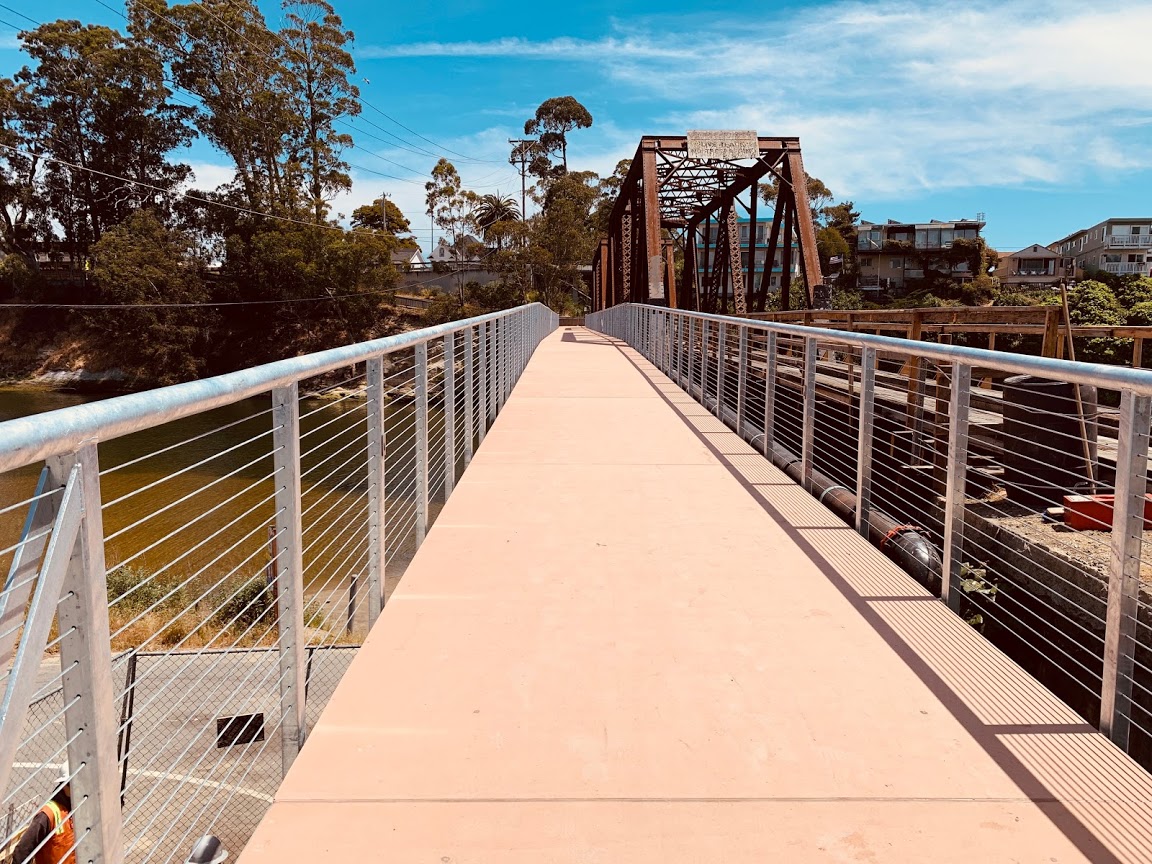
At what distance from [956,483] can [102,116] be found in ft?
198

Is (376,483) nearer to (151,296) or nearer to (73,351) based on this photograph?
(151,296)

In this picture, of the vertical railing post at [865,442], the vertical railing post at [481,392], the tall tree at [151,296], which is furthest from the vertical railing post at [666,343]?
the tall tree at [151,296]

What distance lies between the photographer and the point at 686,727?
99.4 inches

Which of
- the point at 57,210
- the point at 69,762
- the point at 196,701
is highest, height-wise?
the point at 57,210

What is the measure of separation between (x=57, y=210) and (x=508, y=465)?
203 ft

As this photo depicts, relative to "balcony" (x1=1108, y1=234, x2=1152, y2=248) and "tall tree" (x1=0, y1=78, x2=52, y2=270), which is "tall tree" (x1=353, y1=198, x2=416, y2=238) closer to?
"tall tree" (x1=0, y1=78, x2=52, y2=270)

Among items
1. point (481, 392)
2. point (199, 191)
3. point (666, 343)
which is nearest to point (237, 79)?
point (199, 191)

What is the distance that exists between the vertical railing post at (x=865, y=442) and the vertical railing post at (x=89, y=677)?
3608 mm

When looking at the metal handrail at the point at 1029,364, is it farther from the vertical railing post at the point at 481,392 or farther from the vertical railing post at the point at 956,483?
the vertical railing post at the point at 481,392

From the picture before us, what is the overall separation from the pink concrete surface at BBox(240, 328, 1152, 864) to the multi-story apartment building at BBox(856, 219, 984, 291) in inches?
2582

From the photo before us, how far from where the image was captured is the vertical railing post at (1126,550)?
2314 millimetres

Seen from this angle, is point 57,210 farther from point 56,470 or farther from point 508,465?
point 56,470

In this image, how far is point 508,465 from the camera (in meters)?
6.26

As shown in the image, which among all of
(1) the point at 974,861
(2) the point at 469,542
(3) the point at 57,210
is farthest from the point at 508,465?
(3) the point at 57,210
